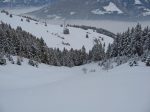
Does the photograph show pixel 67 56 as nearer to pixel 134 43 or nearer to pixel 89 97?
pixel 134 43

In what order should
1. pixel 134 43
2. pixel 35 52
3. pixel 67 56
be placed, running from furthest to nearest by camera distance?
pixel 67 56 → pixel 35 52 → pixel 134 43

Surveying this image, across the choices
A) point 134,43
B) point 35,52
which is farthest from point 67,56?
point 134,43

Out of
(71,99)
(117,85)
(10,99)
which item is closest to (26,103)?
(10,99)

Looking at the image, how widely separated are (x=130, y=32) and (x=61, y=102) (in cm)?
7478

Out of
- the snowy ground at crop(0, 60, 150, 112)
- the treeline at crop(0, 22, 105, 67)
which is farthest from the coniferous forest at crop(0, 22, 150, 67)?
the snowy ground at crop(0, 60, 150, 112)

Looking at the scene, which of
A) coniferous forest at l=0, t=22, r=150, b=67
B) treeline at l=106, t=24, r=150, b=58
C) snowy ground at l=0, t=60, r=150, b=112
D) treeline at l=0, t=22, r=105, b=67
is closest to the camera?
snowy ground at l=0, t=60, r=150, b=112

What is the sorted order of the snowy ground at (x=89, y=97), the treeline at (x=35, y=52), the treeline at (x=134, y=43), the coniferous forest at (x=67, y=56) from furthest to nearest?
the treeline at (x=35, y=52), the coniferous forest at (x=67, y=56), the treeline at (x=134, y=43), the snowy ground at (x=89, y=97)

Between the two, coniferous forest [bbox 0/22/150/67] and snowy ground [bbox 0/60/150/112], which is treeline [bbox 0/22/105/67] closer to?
coniferous forest [bbox 0/22/150/67]

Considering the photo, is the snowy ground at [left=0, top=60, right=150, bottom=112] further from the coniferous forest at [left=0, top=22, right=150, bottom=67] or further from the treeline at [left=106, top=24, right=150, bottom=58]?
the treeline at [left=106, top=24, right=150, bottom=58]

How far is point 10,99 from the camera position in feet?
130

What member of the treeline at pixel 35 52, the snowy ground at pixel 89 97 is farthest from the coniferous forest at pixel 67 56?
the snowy ground at pixel 89 97

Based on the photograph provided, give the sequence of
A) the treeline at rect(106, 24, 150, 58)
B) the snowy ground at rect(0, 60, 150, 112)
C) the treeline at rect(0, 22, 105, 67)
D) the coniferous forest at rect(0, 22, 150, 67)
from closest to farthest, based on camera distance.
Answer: the snowy ground at rect(0, 60, 150, 112), the treeline at rect(106, 24, 150, 58), the coniferous forest at rect(0, 22, 150, 67), the treeline at rect(0, 22, 105, 67)

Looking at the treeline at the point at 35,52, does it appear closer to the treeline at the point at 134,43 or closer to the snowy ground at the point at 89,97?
the treeline at the point at 134,43

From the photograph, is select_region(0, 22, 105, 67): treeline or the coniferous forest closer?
the coniferous forest
